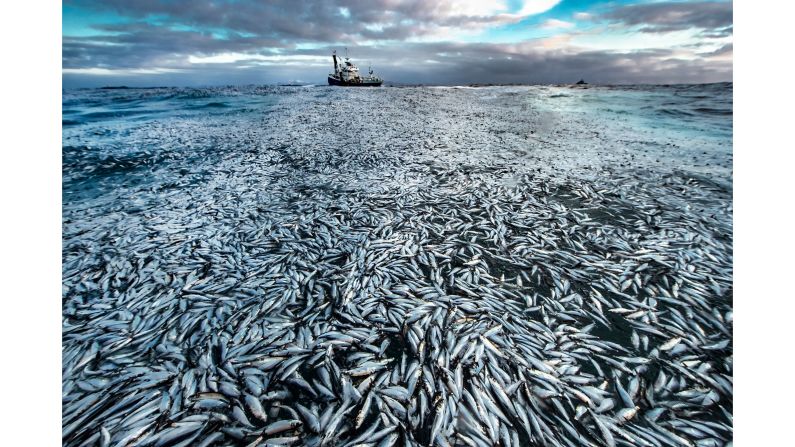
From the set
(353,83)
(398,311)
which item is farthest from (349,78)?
(398,311)

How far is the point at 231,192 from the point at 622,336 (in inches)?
390

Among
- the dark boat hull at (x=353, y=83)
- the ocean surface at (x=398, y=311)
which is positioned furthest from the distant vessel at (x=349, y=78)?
the ocean surface at (x=398, y=311)

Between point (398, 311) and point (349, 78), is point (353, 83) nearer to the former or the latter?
point (349, 78)

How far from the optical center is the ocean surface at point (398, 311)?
3.15m

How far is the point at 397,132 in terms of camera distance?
1892cm

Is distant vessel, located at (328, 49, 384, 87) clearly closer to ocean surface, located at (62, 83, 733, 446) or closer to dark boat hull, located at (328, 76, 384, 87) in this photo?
dark boat hull, located at (328, 76, 384, 87)

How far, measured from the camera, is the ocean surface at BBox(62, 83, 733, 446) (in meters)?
3.15

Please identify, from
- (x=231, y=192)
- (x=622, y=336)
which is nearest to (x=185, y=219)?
(x=231, y=192)

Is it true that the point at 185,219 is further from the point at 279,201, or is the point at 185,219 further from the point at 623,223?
the point at 623,223

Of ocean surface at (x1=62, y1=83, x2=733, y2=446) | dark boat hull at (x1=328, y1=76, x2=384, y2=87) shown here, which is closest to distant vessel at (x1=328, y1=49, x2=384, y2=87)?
dark boat hull at (x1=328, y1=76, x2=384, y2=87)

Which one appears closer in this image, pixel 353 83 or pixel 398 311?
pixel 398 311

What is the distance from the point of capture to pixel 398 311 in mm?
4531

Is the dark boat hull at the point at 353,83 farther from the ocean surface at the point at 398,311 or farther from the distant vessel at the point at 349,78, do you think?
the ocean surface at the point at 398,311

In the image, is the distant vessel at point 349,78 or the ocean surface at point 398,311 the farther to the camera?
the distant vessel at point 349,78
